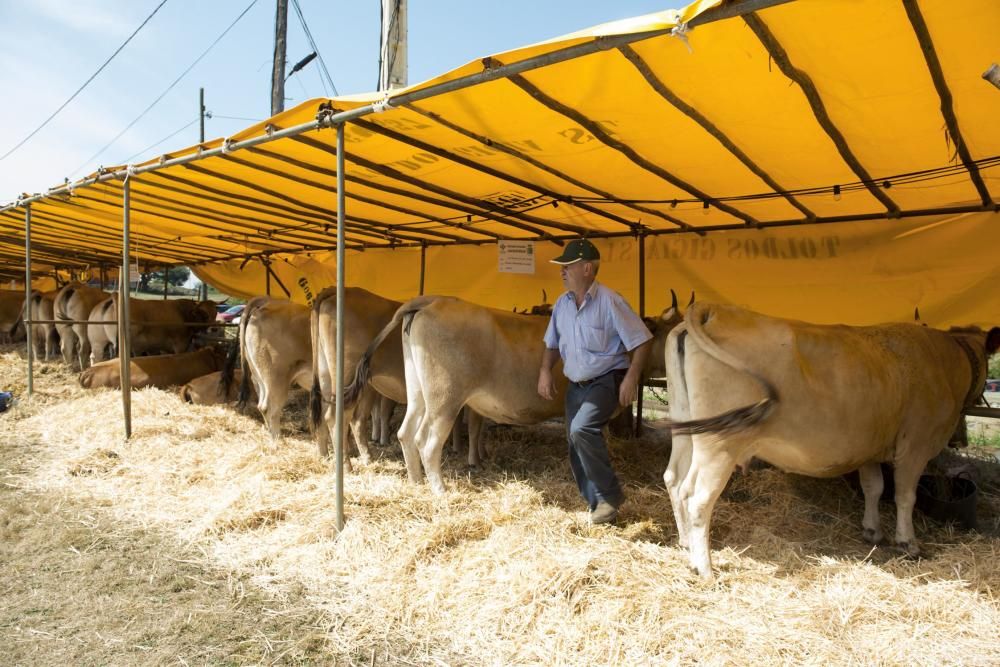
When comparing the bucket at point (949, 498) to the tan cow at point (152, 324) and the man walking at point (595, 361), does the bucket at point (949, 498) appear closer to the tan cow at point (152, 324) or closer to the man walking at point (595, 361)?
the man walking at point (595, 361)

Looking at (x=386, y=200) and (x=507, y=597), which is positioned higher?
(x=386, y=200)

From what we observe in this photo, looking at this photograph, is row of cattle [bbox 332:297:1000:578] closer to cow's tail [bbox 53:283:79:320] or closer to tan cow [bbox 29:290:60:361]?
cow's tail [bbox 53:283:79:320]

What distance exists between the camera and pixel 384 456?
621 cm

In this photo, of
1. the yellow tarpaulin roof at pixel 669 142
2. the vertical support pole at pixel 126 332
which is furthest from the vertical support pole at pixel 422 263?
the vertical support pole at pixel 126 332

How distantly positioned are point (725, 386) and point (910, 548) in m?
1.68

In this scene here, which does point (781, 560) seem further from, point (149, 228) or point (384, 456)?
point (149, 228)

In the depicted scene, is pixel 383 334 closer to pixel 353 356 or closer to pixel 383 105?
pixel 353 356

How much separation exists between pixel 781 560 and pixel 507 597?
1660 mm

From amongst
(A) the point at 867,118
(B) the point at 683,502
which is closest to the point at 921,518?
(B) the point at 683,502

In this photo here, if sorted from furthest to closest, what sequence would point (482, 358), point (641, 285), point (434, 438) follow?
point (641, 285)
point (482, 358)
point (434, 438)

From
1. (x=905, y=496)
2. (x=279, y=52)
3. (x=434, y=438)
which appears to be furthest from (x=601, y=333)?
(x=279, y=52)

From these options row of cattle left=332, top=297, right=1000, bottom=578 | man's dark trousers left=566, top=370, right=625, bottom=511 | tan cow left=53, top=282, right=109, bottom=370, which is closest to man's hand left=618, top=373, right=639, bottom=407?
man's dark trousers left=566, top=370, right=625, bottom=511

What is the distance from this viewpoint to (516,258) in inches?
285

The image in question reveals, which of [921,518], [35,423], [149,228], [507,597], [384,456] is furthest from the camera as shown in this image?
[149,228]
